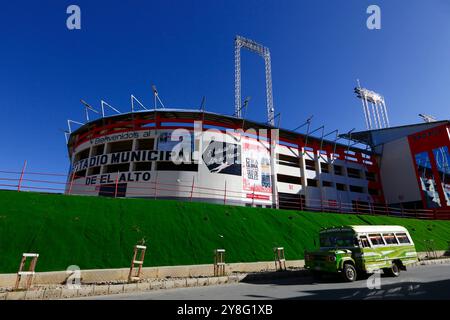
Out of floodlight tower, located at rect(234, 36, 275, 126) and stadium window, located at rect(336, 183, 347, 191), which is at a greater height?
floodlight tower, located at rect(234, 36, 275, 126)

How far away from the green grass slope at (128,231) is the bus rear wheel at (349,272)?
480 centimetres

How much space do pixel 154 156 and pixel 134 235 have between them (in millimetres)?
17855

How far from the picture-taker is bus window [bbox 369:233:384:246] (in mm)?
12469

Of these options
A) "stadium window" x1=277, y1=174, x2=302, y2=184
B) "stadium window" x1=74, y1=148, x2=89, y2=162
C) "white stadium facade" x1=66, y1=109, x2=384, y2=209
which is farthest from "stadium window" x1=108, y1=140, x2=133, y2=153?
"stadium window" x1=277, y1=174, x2=302, y2=184

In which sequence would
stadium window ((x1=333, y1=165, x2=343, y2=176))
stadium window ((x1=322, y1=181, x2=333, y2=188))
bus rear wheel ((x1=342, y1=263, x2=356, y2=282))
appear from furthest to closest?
1. stadium window ((x1=333, y1=165, x2=343, y2=176))
2. stadium window ((x1=322, y1=181, x2=333, y2=188))
3. bus rear wheel ((x1=342, y1=263, x2=356, y2=282))

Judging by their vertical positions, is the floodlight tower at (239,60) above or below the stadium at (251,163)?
above

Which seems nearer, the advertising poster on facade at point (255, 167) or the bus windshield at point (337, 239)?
the bus windshield at point (337, 239)

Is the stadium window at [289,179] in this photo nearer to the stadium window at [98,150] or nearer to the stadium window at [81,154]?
the stadium window at [98,150]

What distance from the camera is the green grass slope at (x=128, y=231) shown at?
10914 mm

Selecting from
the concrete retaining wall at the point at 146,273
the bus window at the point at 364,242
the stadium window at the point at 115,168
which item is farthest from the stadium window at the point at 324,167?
the bus window at the point at 364,242

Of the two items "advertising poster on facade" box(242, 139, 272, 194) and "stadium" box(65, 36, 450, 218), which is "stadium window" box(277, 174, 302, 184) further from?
"advertising poster on facade" box(242, 139, 272, 194)

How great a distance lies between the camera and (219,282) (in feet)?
37.3
